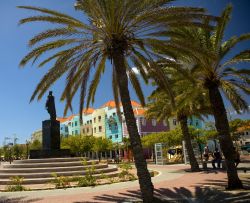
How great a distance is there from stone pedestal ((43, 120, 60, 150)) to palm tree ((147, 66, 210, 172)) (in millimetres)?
7532

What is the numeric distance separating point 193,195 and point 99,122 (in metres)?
65.6

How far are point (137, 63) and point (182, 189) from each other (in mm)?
6013

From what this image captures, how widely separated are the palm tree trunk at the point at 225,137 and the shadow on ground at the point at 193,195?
1.70 ft

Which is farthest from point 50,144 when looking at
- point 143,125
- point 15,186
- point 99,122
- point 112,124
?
point 99,122

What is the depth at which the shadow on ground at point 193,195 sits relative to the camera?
A: 36.9 ft

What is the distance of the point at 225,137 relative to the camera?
13.4 m

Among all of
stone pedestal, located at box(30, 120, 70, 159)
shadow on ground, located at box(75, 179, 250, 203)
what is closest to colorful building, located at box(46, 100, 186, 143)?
stone pedestal, located at box(30, 120, 70, 159)

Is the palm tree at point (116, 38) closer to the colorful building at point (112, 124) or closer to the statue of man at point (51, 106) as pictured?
the statue of man at point (51, 106)

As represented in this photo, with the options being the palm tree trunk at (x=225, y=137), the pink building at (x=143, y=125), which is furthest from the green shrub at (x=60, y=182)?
the pink building at (x=143, y=125)

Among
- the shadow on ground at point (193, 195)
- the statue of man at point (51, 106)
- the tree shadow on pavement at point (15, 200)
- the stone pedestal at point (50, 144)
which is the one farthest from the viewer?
the statue of man at point (51, 106)

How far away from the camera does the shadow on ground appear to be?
443 inches

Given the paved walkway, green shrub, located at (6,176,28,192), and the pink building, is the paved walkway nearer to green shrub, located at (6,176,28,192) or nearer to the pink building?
green shrub, located at (6,176,28,192)

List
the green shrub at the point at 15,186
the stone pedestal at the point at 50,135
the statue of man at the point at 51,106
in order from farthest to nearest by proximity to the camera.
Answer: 1. the statue of man at the point at 51,106
2. the stone pedestal at the point at 50,135
3. the green shrub at the point at 15,186

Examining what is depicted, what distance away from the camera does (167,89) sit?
1327 centimetres
